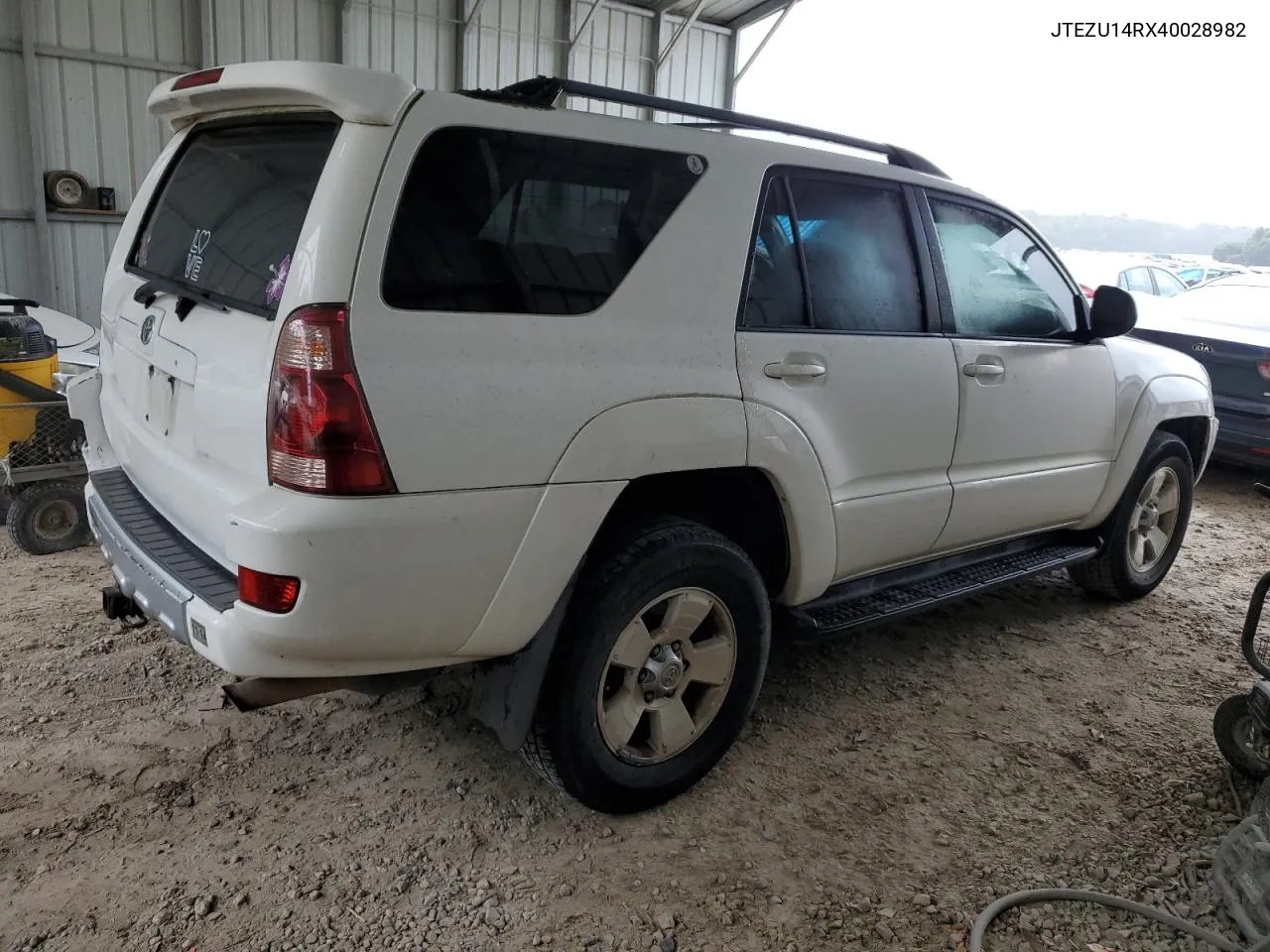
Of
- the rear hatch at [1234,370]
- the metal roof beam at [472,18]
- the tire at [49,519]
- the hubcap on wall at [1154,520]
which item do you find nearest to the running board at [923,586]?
the hubcap on wall at [1154,520]

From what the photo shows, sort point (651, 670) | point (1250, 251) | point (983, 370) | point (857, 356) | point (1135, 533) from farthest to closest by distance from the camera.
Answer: point (1250, 251)
point (1135, 533)
point (983, 370)
point (857, 356)
point (651, 670)

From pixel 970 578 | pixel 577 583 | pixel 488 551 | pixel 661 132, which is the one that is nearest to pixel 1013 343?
pixel 970 578

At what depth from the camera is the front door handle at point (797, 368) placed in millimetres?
2691

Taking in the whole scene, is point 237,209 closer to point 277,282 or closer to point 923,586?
point 277,282

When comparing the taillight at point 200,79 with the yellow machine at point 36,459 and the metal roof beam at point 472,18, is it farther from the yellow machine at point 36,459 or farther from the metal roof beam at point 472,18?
the metal roof beam at point 472,18

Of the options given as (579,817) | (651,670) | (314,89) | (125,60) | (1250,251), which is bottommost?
(579,817)

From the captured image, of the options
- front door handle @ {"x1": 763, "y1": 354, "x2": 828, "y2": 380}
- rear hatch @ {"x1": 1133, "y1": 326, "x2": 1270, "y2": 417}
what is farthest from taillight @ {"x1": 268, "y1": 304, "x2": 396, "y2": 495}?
rear hatch @ {"x1": 1133, "y1": 326, "x2": 1270, "y2": 417}

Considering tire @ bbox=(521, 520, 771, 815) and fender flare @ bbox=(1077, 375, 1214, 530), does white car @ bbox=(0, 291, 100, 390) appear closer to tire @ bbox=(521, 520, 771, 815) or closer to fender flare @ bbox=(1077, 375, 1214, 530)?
tire @ bbox=(521, 520, 771, 815)

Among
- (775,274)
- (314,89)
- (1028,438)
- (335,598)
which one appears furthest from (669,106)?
(1028,438)

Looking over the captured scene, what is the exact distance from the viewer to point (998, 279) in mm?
3549

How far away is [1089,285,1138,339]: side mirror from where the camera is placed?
146 inches

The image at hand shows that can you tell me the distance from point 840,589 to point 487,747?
1275mm

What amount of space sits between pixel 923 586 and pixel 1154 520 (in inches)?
72.7

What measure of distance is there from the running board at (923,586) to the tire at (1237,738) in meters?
0.82
